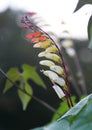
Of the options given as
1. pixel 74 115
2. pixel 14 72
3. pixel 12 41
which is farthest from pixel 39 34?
pixel 12 41

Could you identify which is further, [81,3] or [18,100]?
[18,100]

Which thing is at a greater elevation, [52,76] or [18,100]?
[52,76]

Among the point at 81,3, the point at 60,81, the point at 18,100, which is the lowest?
the point at 18,100

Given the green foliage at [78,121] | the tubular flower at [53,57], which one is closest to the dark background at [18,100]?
the tubular flower at [53,57]

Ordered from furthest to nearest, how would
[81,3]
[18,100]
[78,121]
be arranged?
[18,100] < [81,3] < [78,121]

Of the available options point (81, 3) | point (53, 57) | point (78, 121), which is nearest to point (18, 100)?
point (53, 57)

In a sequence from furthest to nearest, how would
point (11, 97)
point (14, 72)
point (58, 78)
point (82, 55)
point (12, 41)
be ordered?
point (82, 55), point (12, 41), point (11, 97), point (14, 72), point (58, 78)

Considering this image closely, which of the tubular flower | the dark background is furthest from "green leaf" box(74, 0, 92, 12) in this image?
the dark background

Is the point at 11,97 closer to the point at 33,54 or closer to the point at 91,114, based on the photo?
the point at 33,54

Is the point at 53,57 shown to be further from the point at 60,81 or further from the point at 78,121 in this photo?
the point at 78,121

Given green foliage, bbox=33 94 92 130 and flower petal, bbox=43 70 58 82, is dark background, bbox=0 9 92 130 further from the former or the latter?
green foliage, bbox=33 94 92 130

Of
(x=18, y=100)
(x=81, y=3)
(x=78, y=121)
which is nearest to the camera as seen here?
(x=78, y=121)
